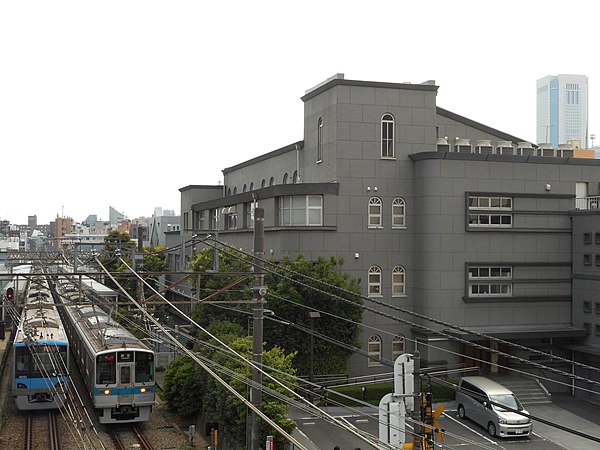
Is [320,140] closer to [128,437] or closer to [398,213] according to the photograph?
[398,213]

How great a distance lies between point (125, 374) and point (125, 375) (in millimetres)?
30

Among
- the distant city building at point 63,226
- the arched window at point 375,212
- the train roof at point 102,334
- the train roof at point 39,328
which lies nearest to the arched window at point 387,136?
the arched window at point 375,212

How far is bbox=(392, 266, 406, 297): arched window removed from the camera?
1102 inches

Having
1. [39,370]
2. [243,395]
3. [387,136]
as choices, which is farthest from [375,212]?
[39,370]

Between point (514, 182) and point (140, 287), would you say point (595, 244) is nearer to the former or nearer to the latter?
point (514, 182)

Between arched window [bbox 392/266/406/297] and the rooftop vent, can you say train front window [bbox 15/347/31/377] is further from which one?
the rooftop vent

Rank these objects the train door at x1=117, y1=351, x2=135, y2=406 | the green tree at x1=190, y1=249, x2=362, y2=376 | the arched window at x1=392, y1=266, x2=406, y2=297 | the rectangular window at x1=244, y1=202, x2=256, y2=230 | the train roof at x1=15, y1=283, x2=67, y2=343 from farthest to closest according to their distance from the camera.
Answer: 1. the rectangular window at x1=244, y1=202, x2=256, y2=230
2. the arched window at x1=392, y1=266, x2=406, y2=297
3. the green tree at x1=190, y1=249, x2=362, y2=376
4. the train roof at x1=15, y1=283, x2=67, y2=343
5. the train door at x1=117, y1=351, x2=135, y2=406

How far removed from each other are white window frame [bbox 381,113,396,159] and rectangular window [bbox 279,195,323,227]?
3327 mm

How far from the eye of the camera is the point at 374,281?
2784cm

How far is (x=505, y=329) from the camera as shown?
27.0 metres

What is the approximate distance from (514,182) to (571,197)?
275 centimetres

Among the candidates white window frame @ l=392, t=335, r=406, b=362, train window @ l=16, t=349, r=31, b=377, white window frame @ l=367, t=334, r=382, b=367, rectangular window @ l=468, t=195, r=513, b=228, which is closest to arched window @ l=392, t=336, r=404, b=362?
white window frame @ l=392, t=335, r=406, b=362

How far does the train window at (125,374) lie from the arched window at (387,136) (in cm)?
1358

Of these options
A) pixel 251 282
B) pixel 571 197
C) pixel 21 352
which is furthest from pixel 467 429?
pixel 21 352
